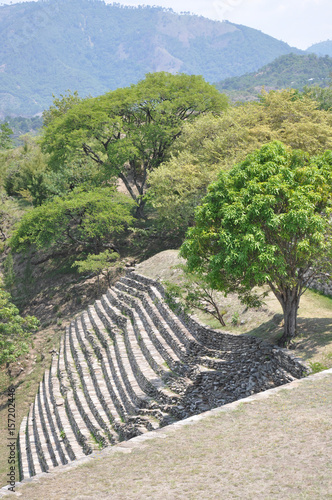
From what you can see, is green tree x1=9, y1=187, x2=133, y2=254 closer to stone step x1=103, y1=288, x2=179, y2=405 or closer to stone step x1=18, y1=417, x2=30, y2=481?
stone step x1=103, y1=288, x2=179, y2=405

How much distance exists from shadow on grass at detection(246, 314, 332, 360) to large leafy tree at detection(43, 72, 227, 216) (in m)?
21.3

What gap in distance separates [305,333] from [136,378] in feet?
24.1

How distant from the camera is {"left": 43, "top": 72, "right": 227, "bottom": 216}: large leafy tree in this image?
36.7m

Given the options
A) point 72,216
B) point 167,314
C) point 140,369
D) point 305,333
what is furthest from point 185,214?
point 305,333

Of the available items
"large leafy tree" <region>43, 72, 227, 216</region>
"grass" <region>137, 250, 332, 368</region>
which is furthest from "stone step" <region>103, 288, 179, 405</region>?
"large leafy tree" <region>43, 72, 227, 216</region>

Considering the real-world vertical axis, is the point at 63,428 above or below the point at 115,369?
below

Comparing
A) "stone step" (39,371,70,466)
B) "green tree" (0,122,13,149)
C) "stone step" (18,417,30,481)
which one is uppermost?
"green tree" (0,122,13,149)

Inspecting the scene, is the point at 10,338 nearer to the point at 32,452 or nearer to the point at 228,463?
the point at 32,452

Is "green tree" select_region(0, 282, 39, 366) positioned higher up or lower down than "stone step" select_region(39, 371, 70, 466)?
higher up

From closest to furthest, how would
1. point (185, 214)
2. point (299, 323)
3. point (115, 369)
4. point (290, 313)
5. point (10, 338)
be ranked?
point (290, 313) < point (299, 323) < point (115, 369) < point (10, 338) < point (185, 214)

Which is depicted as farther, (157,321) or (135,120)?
(135,120)

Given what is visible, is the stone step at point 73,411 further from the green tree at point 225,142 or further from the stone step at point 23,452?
the green tree at point 225,142

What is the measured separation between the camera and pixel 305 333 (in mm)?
15461

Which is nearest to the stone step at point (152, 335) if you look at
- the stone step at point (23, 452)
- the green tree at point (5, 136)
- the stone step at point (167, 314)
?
the stone step at point (167, 314)
